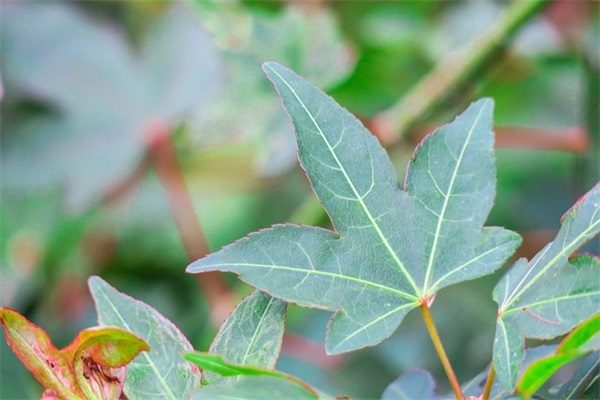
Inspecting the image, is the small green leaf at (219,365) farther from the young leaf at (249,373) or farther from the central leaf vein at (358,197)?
the central leaf vein at (358,197)

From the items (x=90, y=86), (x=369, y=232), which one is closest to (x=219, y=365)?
(x=369, y=232)

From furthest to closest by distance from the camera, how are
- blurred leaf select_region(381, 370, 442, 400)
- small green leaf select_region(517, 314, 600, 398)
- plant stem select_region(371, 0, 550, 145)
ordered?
plant stem select_region(371, 0, 550, 145), blurred leaf select_region(381, 370, 442, 400), small green leaf select_region(517, 314, 600, 398)

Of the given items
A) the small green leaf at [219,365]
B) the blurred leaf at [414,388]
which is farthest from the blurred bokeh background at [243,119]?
the small green leaf at [219,365]

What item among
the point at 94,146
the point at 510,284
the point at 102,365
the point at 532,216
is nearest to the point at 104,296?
the point at 102,365

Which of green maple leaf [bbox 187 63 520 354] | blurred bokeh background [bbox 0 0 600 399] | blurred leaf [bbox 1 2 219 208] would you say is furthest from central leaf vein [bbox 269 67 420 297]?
blurred leaf [bbox 1 2 219 208]

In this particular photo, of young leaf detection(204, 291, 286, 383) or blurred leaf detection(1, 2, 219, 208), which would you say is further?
blurred leaf detection(1, 2, 219, 208)

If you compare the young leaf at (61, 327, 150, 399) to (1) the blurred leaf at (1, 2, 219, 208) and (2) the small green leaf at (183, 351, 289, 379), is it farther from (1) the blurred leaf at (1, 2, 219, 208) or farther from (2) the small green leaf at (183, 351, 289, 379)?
(1) the blurred leaf at (1, 2, 219, 208)
